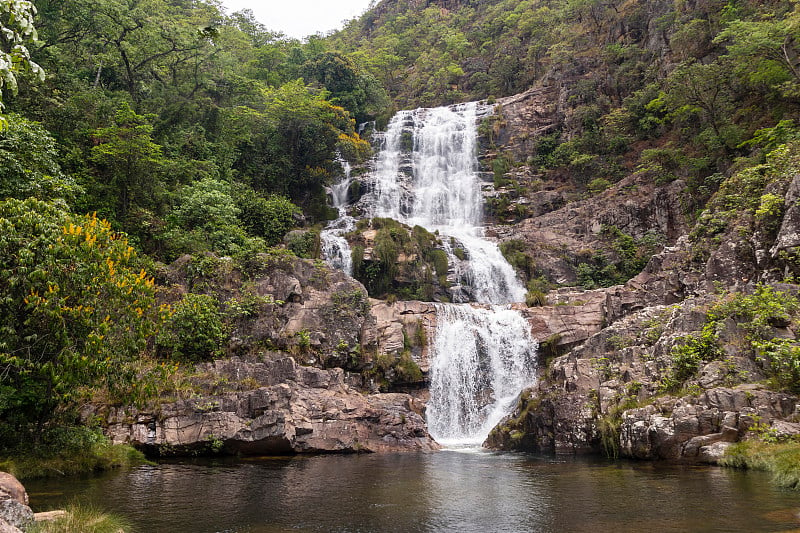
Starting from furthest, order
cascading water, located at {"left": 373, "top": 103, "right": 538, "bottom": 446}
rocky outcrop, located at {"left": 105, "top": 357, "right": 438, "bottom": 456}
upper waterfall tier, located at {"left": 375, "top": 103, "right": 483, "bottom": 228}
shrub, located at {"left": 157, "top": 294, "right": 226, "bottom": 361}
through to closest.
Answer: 1. upper waterfall tier, located at {"left": 375, "top": 103, "right": 483, "bottom": 228}
2. cascading water, located at {"left": 373, "top": 103, "right": 538, "bottom": 446}
3. shrub, located at {"left": 157, "top": 294, "right": 226, "bottom": 361}
4. rocky outcrop, located at {"left": 105, "top": 357, "right": 438, "bottom": 456}

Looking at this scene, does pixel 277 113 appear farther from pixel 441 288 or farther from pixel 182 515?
pixel 182 515

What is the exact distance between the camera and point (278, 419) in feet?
50.3

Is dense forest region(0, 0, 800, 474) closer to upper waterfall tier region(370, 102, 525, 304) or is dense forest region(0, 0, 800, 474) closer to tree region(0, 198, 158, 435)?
tree region(0, 198, 158, 435)

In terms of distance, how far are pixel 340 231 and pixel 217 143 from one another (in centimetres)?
976

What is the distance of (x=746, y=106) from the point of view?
1066 inches

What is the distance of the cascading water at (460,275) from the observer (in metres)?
21.3

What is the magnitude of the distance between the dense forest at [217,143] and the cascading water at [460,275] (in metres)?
2.45

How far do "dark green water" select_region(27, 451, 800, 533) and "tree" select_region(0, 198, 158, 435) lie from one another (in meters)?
2.18

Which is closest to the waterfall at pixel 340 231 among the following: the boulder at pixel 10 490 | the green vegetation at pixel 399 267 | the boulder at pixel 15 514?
the green vegetation at pixel 399 267

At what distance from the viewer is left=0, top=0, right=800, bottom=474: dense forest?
34.1 feet

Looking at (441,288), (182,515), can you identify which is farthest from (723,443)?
(441,288)

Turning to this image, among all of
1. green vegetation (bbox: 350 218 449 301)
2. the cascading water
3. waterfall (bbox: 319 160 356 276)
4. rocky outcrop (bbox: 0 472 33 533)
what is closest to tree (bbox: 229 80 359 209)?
waterfall (bbox: 319 160 356 276)

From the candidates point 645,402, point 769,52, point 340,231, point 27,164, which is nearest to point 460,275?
point 340,231

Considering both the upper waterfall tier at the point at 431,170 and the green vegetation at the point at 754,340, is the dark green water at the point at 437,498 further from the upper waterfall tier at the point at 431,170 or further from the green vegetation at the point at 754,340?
the upper waterfall tier at the point at 431,170
